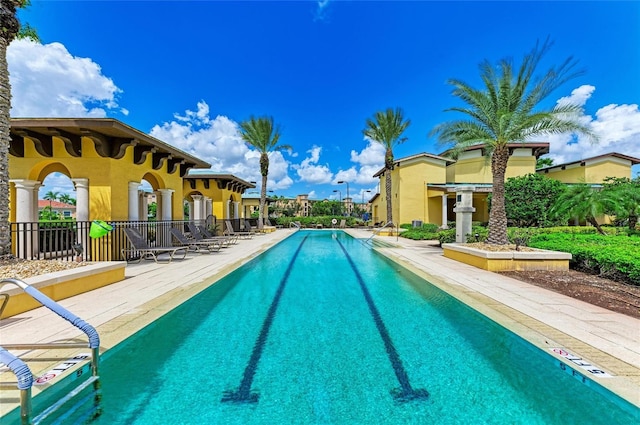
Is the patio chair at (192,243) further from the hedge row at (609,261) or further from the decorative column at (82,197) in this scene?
the hedge row at (609,261)

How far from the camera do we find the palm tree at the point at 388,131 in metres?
26.5

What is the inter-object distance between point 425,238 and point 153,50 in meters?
19.3

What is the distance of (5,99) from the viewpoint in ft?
18.9

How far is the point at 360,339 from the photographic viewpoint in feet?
14.1

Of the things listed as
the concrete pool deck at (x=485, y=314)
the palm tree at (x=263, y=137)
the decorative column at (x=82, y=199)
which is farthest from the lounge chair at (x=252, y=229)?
the concrete pool deck at (x=485, y=314)

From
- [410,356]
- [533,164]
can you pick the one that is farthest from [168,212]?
[533,164]

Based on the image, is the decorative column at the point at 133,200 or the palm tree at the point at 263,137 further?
the palm tree at the point at 263,137

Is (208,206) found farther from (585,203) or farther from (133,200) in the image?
(585,203)

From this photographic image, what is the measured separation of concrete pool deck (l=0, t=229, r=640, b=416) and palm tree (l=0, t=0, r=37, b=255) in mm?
1866

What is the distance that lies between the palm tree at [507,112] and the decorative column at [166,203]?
1299 cm

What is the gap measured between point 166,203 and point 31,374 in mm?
13369

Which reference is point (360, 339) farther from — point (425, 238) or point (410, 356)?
point (425, 238)

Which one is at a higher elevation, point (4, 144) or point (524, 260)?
point (4, 144)

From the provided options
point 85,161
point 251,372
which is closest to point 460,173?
point 85,161
